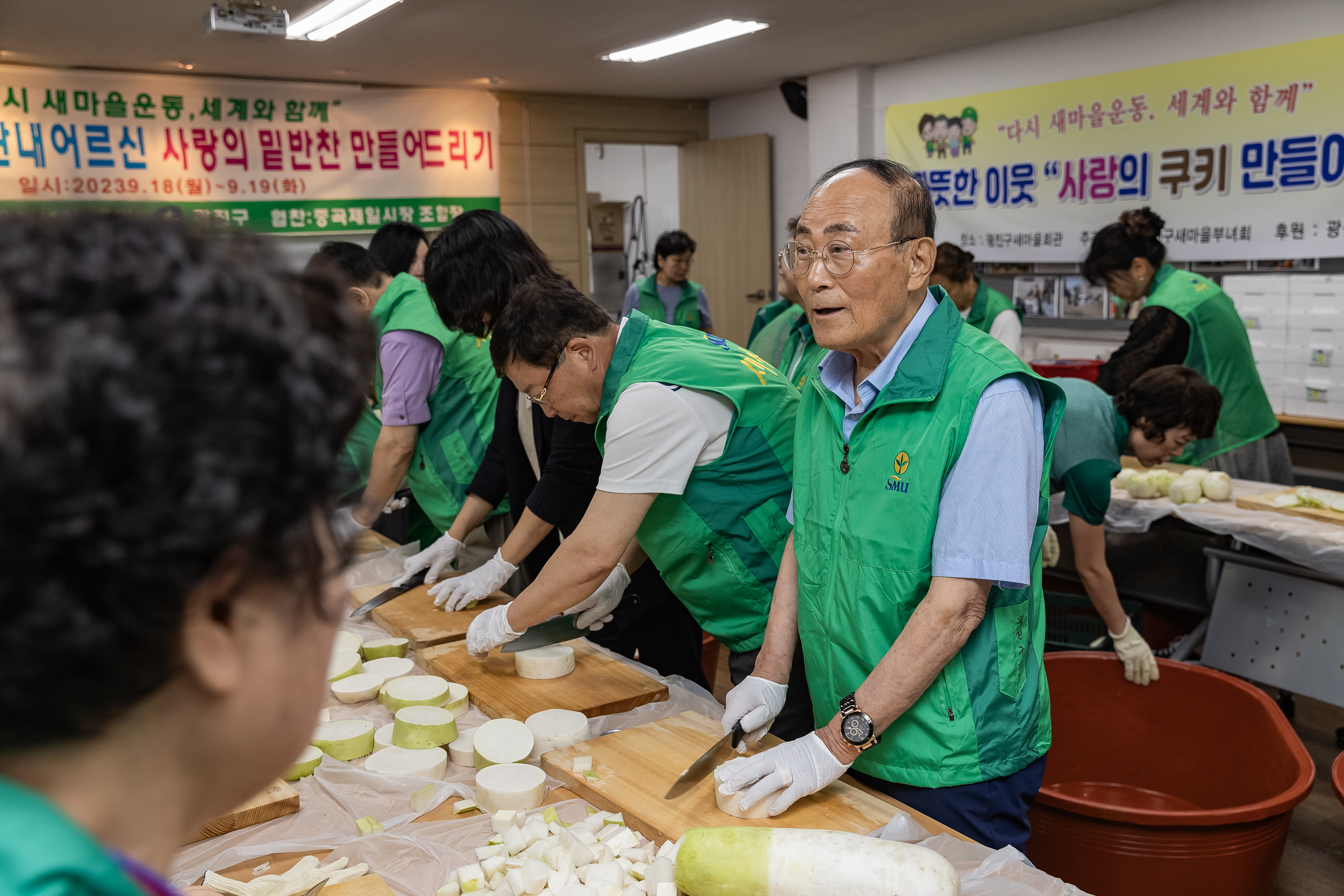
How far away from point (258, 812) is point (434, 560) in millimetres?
1165

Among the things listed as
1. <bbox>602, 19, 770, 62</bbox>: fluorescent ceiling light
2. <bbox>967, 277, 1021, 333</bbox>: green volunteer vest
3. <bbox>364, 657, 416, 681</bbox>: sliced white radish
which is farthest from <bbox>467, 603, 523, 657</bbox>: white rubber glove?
<bbox>602, 19, 770, 62</bbox>: fluorescent ceiling light

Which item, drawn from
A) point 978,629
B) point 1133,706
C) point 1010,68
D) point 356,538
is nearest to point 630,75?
point 1010,68

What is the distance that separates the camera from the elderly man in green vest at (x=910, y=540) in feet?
4.39

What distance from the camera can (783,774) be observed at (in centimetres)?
Result: 133

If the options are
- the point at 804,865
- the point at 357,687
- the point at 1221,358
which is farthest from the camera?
the point at 1221,358

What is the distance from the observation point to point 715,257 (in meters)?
8.37

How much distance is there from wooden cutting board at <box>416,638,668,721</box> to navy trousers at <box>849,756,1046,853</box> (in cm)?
53

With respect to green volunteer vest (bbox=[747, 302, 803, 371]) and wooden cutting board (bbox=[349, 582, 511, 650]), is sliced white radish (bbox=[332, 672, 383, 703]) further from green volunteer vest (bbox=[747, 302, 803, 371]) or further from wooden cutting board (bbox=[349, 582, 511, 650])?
green volunteer vest (bbox=[747, 302, 803, 371])

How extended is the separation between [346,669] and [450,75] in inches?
228

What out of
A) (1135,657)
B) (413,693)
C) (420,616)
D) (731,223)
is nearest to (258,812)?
(413,693)

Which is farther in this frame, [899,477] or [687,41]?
[687,41]

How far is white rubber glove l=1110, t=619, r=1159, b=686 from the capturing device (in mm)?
2432

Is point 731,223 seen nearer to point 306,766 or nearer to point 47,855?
point 306,766

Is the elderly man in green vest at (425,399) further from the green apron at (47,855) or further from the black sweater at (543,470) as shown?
the green apron at (47,855)
